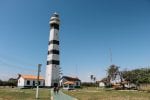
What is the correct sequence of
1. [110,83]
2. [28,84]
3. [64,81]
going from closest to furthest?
1. [28,84]
2. [64,81]
3. [110,83]

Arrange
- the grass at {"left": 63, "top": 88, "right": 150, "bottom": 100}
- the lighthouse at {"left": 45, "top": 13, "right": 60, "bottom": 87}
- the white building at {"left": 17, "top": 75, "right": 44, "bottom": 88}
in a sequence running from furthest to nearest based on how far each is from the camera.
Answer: the white building at {"left": 17, "top": 75, "right": 44, "bottom": 88} < the lighthouse at {"left": 45, "top": 13, "right": 60, "bottom": 87} < the grass at {"left": 63, "top": 88, "right": 150, "bottom": 100}

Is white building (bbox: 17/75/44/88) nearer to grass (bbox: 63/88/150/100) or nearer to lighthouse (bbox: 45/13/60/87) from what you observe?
lighthouse (bbox: 45/13/60/87)

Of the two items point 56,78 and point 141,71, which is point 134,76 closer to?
point 141,71

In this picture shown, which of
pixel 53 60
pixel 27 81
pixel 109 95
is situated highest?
pixel 53 60

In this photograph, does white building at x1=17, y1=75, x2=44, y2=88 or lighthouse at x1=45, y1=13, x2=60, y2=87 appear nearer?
lighthouse at x1=45, y1=13, x2=60, y2=87

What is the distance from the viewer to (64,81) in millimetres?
84688

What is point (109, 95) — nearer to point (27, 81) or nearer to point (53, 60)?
point (53, 60)

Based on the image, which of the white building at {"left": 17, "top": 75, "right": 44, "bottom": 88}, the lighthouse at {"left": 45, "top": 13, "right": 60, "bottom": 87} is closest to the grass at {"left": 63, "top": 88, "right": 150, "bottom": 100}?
the lighthouse at {"left": 45, "top": 13, "right": 60, "bottom": 87}

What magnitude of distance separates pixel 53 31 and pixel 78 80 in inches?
982

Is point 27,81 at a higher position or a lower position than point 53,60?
lower

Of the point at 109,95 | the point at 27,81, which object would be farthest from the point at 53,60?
the point at 109,95

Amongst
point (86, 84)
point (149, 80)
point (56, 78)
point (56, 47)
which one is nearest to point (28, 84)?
point (56, 78)

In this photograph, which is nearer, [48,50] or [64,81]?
[48,50]

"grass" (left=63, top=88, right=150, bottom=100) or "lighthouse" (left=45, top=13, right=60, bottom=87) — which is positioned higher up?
"lighthouse" (left=45, top=13, right=60, bottom=87)
